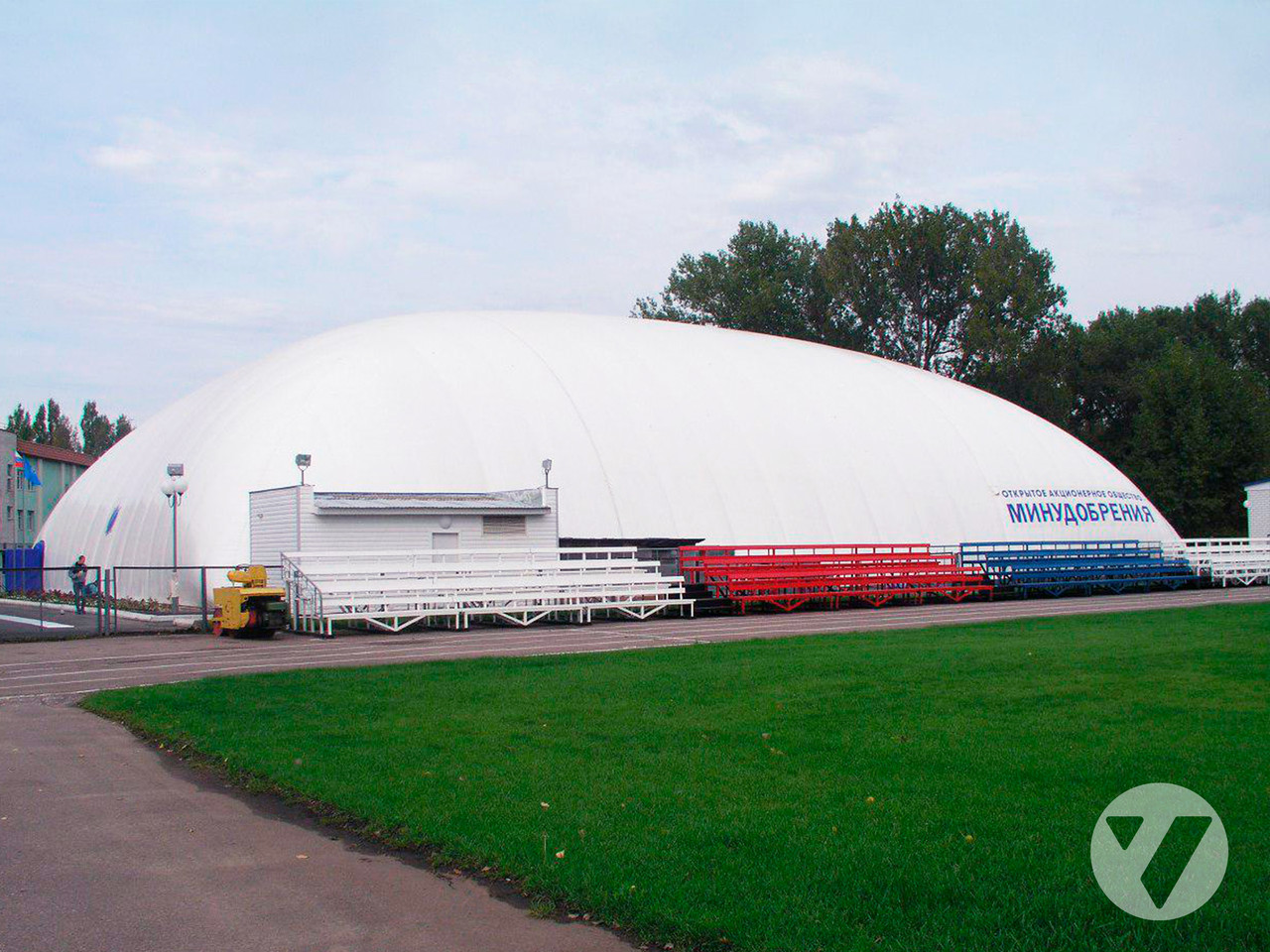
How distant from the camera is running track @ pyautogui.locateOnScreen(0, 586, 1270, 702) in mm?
17812

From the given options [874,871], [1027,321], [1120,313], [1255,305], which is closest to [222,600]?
[874,871]

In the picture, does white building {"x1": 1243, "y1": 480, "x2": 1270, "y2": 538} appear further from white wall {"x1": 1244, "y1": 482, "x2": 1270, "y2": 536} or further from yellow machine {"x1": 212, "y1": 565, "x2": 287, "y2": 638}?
yellow machine {"x1": 212, "y1": 565, "x2": 287, "y2": 638}

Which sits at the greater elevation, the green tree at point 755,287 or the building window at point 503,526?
the green tree at point 755,287

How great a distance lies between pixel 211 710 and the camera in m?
12.7

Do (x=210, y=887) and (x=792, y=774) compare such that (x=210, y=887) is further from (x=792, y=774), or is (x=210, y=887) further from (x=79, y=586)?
(x=79, y=586)

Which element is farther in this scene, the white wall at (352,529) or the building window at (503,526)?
the building window at (503,526)

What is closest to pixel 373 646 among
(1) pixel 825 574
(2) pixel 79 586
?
(2) pixel 79 586

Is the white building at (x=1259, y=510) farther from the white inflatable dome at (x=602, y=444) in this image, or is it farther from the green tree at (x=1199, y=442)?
the green tree at (x=1199, y=442)

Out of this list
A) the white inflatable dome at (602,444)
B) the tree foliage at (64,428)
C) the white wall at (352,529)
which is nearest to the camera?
the white wall at (352,529)

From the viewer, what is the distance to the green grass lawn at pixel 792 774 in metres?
5.70

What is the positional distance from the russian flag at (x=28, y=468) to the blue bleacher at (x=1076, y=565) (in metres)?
57.9

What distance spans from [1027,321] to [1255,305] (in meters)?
24.9

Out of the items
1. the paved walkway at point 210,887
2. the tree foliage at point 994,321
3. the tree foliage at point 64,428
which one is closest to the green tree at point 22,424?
the tree foliage at point 64,428

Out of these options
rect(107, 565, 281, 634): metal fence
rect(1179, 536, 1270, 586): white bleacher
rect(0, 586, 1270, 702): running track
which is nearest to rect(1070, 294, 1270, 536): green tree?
rect(1179, 536, 1270, 586): white bleacher
